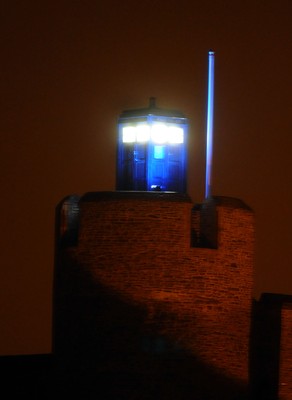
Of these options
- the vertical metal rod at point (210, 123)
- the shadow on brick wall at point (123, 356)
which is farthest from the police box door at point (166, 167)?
the shadow on brick wall at point (123, 356)

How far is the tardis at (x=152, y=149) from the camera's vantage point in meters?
15.6

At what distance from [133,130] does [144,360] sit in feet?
16.1

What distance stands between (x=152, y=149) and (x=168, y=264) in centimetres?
326

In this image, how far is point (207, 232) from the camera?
13523 millimetres

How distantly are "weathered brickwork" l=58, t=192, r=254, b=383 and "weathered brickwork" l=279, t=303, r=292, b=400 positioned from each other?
100 cm

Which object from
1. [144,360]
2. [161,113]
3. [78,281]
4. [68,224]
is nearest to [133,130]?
[161,113]

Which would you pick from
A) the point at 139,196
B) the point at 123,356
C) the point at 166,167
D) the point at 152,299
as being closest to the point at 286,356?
the point at 152,299

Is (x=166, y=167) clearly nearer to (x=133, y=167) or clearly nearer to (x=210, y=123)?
(x=133, y=167)

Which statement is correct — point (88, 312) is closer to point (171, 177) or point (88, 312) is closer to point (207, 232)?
point (207, 232)

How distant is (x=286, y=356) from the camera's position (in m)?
14.1

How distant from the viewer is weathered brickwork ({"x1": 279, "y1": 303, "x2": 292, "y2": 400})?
552 inches

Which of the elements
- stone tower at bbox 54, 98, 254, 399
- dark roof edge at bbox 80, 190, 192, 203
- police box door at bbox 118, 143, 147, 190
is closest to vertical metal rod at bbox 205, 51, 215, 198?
police box door at bbox 118, 143, 147, 190

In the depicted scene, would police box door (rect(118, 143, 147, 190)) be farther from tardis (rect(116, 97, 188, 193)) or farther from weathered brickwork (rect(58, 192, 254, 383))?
weathered brickwork (rect(58, 192, 254, 383))

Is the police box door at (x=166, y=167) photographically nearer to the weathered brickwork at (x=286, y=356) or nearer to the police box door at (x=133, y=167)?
the police box door at (x=133, y=167)
